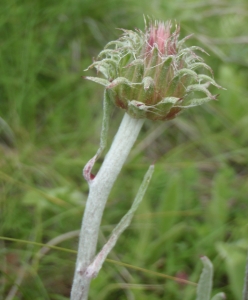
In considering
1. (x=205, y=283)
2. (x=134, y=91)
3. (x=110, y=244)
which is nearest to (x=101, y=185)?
(x=110, y=244)

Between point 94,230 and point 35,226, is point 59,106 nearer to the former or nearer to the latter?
point 35,226

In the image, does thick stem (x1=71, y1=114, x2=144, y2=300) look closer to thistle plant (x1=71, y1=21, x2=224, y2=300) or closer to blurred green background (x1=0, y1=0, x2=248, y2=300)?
thistle plant (x1=71, y1=21, x2=224, y2=300)

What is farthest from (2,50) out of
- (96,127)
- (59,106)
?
(96,127)

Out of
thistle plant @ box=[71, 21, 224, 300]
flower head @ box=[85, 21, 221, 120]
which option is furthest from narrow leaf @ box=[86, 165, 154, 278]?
flower head @ box=[85, 21, 221, 120]

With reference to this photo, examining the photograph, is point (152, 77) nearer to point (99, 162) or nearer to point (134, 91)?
point (134, 91)

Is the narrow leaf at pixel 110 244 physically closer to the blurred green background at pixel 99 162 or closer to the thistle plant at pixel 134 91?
the thistle plant at pixel 134 91

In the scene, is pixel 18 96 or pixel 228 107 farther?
pixel 228 107
